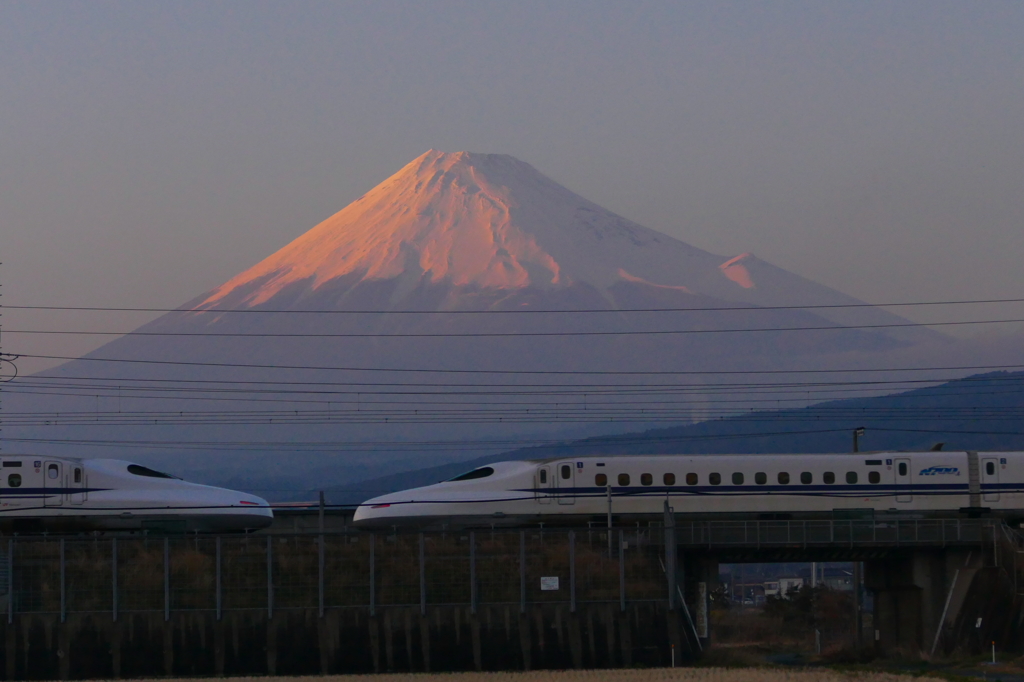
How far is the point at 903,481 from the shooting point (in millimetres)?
66750

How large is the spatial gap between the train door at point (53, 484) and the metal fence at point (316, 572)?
5450mm

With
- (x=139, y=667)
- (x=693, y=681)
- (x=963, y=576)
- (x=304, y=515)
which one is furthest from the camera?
(x=304, y=515)

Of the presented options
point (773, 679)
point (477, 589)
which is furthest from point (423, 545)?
point (773, 679)

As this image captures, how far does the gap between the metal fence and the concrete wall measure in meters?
0.51

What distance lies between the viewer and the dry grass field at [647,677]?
5266cm

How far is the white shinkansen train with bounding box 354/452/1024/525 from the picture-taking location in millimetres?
65688

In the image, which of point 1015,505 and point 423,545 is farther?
point 1015,505

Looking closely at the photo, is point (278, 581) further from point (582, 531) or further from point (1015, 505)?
point (1015, 505)

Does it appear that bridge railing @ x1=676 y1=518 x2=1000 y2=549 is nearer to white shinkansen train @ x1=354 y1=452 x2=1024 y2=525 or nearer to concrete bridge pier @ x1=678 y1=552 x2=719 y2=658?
concrete bridge pier @ x1=678 y1=552 x2=719 y2=658

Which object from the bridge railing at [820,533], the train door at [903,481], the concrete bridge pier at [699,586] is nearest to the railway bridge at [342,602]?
the concrete bridge pier at [699,586]

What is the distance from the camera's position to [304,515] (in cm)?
7106

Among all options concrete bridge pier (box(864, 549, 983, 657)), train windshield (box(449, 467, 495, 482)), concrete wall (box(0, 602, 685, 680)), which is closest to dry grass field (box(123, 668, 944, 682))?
concrete wall (box(0, 602, 685, 680))

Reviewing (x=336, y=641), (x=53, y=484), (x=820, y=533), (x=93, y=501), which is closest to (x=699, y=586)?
(x=820, y=533)

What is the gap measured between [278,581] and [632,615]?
583 inches
